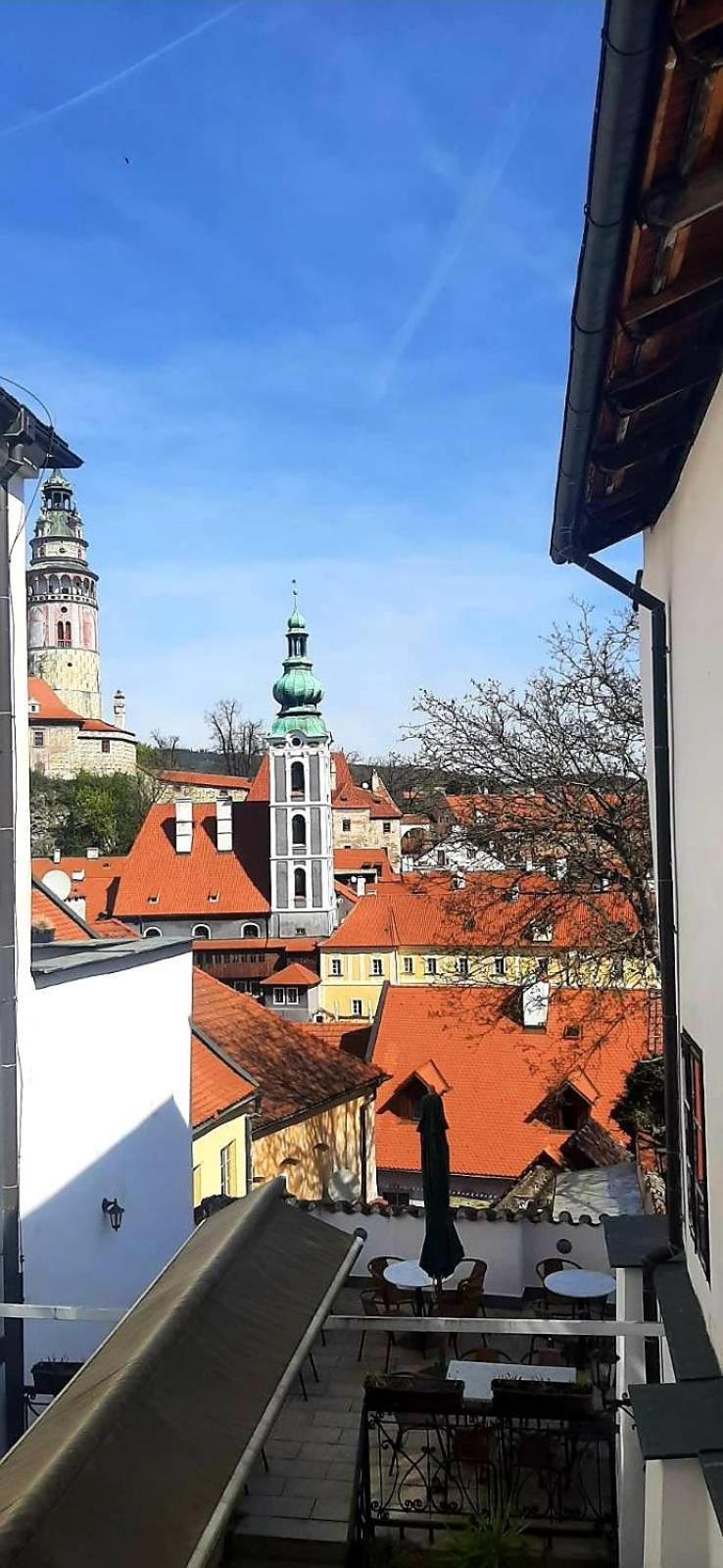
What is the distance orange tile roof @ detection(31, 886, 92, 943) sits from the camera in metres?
11.2

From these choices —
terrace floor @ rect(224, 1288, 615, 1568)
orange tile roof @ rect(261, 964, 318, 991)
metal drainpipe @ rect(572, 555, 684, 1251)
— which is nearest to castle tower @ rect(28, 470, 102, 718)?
orange tile roof @ rect(261, 964, 318, 991)

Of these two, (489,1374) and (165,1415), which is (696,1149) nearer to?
(165,1415)

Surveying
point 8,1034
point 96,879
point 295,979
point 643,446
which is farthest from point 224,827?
point 643,446

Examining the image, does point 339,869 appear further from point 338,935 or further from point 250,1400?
point 250,1400

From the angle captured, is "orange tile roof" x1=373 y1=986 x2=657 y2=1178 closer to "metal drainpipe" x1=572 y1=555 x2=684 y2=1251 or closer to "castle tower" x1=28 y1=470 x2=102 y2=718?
"metal drainpipe" x1=572 y1=555 x2=684 y2=1251

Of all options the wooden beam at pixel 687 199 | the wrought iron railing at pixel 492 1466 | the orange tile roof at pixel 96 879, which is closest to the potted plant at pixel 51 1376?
the wrought iron railing at pixel 492 1466

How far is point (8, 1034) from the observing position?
7.35 metres

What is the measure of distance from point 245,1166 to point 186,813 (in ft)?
155

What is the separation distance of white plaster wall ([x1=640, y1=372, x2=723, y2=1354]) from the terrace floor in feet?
9.63

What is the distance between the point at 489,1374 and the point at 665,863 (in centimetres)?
415

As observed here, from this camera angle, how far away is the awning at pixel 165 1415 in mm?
2939

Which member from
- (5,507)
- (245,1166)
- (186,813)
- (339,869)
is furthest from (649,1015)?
A: (339,869)

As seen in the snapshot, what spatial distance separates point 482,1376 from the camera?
7.52 meters

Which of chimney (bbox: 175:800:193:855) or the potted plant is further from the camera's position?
chimney (bbox: 175:800:193:855)
